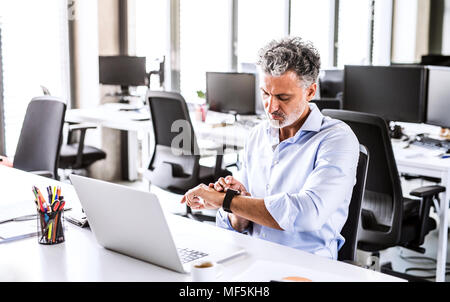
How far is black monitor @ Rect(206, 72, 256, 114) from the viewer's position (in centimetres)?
466

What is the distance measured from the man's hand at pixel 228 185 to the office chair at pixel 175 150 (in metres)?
1.87

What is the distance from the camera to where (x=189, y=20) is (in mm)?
6293

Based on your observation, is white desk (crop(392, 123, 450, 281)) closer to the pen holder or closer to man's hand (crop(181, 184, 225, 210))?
man's hand (crop(181, 184, 225, 210))

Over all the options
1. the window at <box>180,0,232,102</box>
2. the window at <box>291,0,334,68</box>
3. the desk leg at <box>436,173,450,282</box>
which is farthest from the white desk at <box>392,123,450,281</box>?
the window at <box>291,0,334,68</box>

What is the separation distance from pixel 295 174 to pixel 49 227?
79cm

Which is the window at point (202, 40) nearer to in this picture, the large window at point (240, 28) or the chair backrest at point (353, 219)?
the large window at point (240, 28)

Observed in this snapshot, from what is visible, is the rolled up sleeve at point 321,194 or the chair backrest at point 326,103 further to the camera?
the chair backrest at point 326,103

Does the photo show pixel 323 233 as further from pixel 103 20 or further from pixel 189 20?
pixel 189 20

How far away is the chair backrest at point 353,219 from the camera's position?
6.24 feet

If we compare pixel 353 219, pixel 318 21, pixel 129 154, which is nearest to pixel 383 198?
pixel 353 219

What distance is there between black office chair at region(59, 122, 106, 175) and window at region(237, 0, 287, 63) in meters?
2.24

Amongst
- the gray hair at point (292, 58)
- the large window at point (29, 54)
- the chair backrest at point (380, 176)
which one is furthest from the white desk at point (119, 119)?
the gray hair at point (292, 58)
